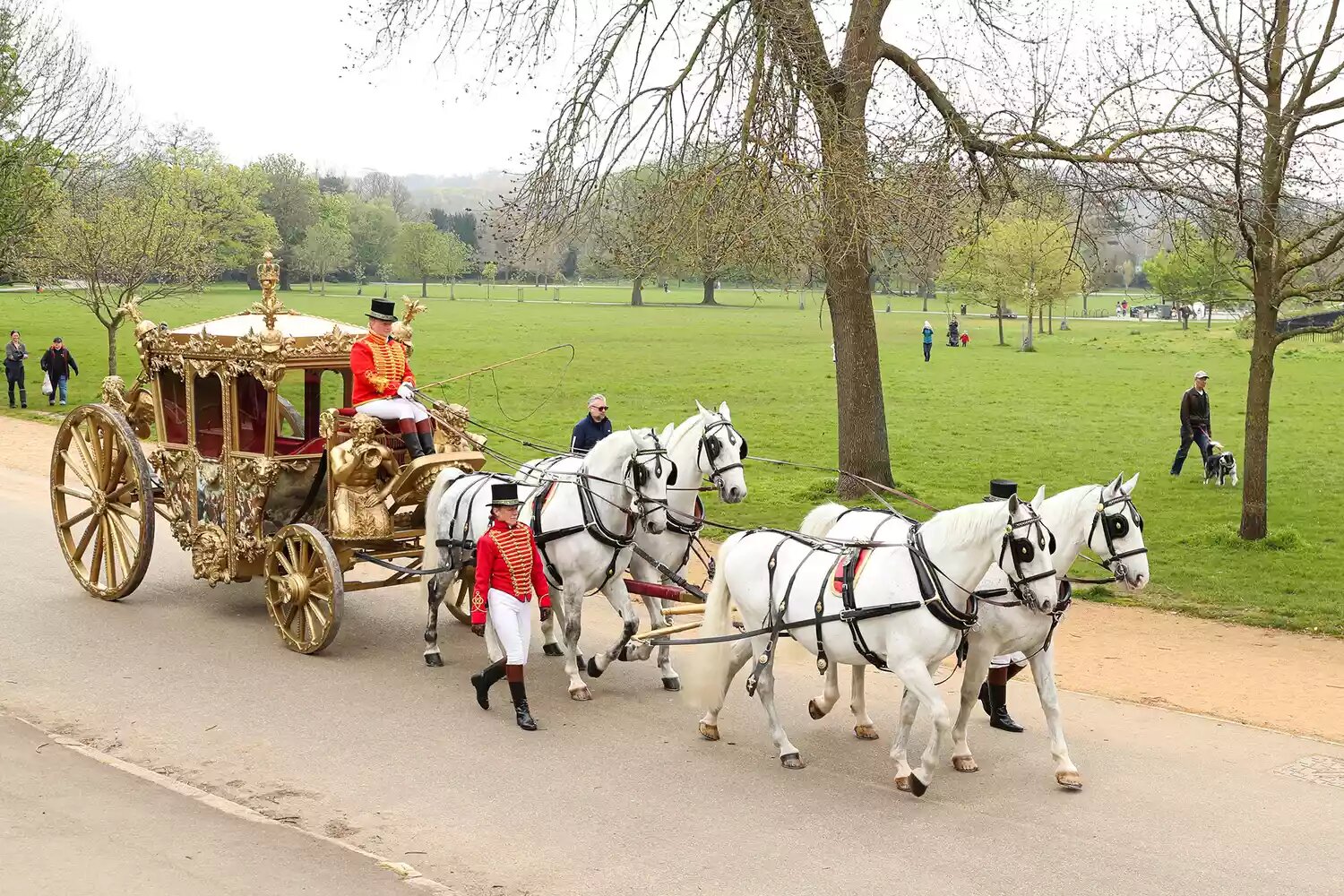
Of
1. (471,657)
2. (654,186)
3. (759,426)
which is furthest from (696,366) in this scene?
(471,657)

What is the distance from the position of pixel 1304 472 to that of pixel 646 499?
1696 cm

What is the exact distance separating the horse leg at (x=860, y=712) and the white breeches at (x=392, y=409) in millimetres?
4366

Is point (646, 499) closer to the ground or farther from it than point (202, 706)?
farther from it

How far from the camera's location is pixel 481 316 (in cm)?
6744

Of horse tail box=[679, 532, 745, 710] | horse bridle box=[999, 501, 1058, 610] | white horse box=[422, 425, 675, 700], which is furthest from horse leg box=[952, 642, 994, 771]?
white horse box=[422, 425, 675, 700]

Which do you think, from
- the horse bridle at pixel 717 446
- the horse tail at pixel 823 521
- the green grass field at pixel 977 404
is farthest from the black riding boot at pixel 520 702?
the green grass field at pixel 977 404

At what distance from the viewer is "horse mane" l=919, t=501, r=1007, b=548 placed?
25.3 feet

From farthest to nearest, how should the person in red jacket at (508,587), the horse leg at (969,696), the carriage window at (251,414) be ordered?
the carriage window at (251,414) → the person in red jacket at (508,587) → the horse leg at (969,696)

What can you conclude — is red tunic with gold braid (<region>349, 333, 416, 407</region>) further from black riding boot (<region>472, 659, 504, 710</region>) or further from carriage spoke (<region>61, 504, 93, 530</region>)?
carriage spoke (<region>61, 504, 93, 530</region>)

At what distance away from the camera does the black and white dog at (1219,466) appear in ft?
67.9

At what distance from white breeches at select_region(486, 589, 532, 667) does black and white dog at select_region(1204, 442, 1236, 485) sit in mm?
14930

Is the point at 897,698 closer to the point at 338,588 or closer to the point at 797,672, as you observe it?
the point at 797,672

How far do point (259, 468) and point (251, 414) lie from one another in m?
0.95

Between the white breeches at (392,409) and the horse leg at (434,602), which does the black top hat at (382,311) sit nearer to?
the white breeches at (392,409)
